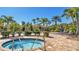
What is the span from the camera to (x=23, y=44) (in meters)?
4.40

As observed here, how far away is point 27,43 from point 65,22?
29.7 inches

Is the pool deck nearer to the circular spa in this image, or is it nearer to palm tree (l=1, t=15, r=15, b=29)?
the circular spa

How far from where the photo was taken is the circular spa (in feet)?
14.4

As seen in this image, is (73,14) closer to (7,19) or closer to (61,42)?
(61,42)

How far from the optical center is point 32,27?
4426 mm

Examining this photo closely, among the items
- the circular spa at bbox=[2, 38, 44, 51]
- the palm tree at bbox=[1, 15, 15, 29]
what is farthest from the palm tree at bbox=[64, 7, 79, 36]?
the palm tree at bbox=[1, 15, 15, 29]

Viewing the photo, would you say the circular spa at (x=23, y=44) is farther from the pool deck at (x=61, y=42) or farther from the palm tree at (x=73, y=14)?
the palm tree at (x=73, y=14)

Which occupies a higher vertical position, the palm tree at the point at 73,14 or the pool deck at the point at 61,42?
the palm tree at the point at 73,14

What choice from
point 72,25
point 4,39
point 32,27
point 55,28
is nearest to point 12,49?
Result: point 4,39

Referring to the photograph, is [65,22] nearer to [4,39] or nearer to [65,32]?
[65,32]

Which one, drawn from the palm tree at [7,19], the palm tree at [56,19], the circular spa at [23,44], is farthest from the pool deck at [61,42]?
the palm tree at [7,19]

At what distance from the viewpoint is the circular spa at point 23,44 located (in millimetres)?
4383

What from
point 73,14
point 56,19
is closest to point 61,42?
point 56,19
